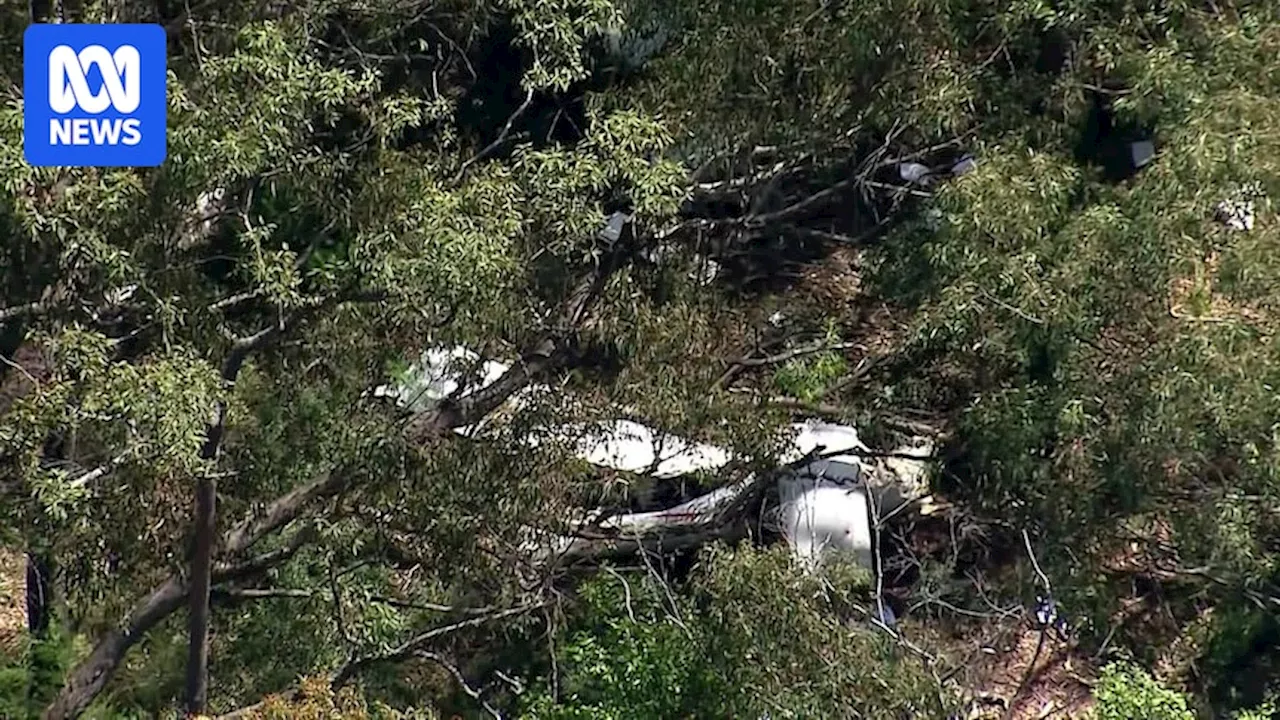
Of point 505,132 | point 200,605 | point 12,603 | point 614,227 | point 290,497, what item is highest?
point 505,132

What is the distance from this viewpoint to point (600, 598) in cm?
672

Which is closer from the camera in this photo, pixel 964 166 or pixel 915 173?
pixel 964 166

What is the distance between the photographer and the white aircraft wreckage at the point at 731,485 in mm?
6395

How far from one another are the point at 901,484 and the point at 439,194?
3626 mm

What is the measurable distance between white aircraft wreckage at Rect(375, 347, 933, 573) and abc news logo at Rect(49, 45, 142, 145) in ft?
5.24

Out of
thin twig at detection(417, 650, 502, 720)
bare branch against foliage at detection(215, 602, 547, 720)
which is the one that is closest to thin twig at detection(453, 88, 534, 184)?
bare branch against foliage at detection(215, 602, 547, 720)

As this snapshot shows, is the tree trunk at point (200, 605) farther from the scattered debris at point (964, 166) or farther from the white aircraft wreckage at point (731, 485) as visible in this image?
the scattered debris at point (964, 166)

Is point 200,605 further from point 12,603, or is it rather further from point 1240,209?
point 1240,209

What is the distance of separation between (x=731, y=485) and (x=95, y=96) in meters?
3.45

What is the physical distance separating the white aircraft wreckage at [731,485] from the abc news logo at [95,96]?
5.24 feet

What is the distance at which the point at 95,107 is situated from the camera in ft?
16.1

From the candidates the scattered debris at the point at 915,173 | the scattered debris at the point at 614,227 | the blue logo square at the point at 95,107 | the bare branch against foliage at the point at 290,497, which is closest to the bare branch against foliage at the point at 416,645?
the bare branch against foliage at the point at 290,497

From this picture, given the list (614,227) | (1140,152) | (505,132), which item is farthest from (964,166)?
(505,132)

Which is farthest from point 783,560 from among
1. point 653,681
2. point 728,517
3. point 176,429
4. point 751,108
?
point 176,429
